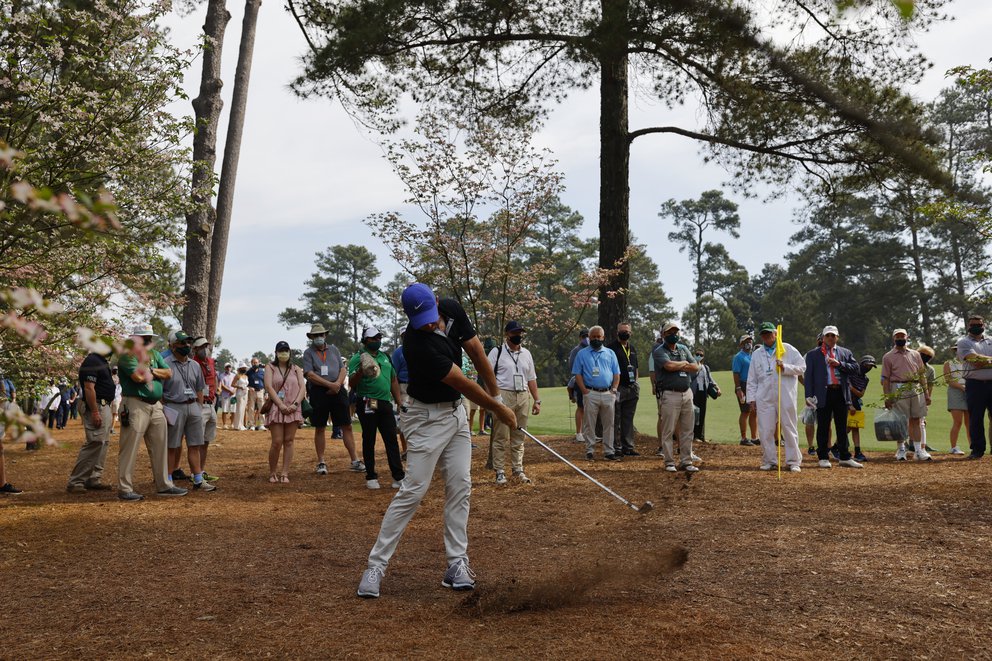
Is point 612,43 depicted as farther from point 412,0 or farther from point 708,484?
point 708,484

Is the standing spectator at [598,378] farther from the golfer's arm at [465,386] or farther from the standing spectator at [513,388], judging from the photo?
the golfer's arm at [465,386]

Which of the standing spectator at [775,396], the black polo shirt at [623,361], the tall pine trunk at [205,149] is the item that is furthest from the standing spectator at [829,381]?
the tall pine trunk at [205,149]

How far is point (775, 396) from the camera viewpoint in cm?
1098

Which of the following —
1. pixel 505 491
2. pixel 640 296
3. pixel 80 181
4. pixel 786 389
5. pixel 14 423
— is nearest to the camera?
pixel 14 423

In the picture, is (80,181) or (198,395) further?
(198,395)

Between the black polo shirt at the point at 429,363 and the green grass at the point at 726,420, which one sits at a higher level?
the black polo shirt at the point at 429,363

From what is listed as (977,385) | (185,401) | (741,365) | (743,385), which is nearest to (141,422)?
(185,401)

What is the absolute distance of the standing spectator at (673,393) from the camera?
10.9 metres

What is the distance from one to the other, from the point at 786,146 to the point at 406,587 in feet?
35.9

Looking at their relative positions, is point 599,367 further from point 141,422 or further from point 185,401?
point 141,422

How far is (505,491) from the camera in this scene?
9.70 meters

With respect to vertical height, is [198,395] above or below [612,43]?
below

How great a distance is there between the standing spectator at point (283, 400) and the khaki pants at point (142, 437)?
143 cm

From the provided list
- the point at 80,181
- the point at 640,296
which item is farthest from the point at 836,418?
the point at 640,296
